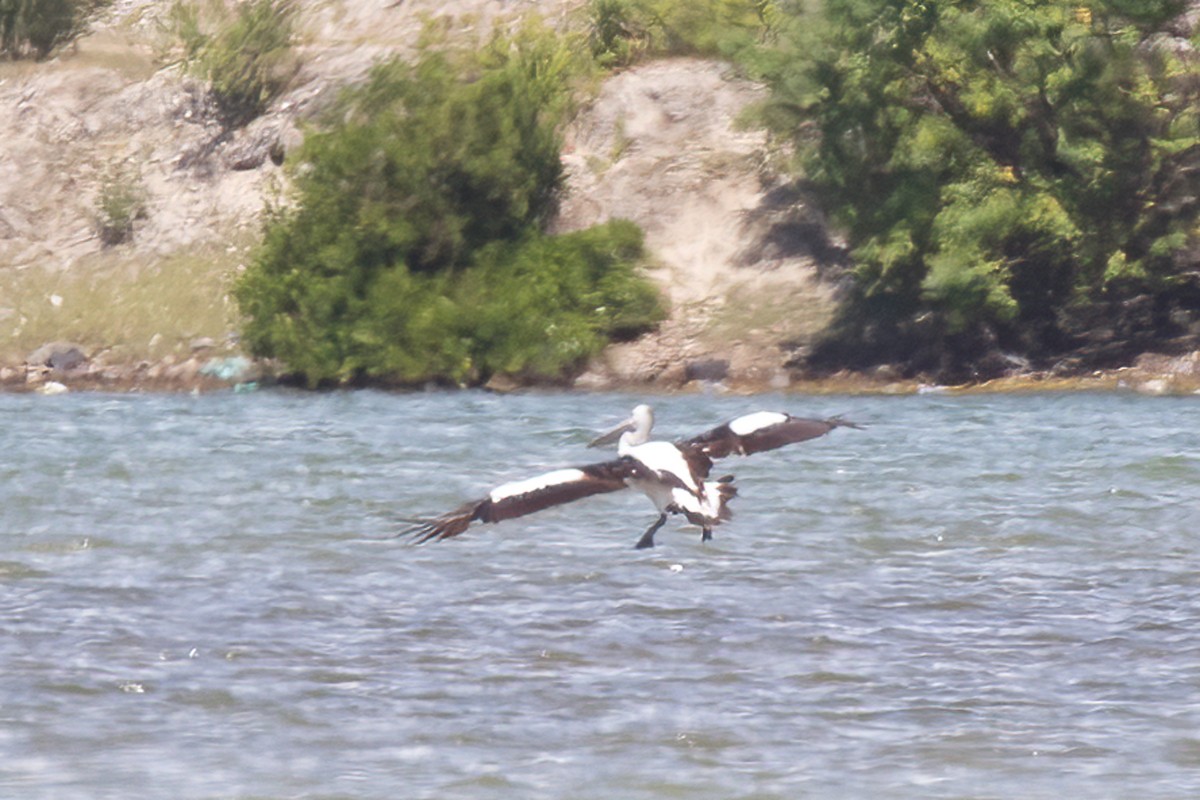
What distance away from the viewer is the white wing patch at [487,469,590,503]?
10398 millimetres

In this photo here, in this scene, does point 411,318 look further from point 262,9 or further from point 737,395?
point 262,9

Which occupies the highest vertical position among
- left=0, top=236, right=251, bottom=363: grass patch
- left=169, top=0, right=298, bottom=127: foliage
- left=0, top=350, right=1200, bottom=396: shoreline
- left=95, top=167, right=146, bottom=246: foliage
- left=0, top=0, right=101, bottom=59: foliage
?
left=0, top=0, right=101, bottom=59: foliage

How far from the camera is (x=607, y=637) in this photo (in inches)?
425

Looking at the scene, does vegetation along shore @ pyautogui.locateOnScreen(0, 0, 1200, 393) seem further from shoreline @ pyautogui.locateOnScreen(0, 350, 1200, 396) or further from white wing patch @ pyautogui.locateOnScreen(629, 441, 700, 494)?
white wing patch @ pyautogui.locateOnScreen(629, 441, 700, 494)

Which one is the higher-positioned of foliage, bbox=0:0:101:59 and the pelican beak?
foliage, bbox=0:0:101:59

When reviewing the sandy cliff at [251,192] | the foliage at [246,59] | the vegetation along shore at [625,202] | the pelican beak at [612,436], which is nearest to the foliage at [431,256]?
the vegetation along shore at [625,202]

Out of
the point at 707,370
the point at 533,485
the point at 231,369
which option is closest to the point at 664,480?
the point at 533,485

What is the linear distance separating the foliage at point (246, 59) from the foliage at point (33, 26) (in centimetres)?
365

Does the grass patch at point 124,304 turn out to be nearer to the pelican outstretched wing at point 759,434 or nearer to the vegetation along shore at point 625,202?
the vegetation along shore at point 625,202

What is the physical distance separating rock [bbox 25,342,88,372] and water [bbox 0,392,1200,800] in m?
15.4

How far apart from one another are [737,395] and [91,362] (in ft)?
38.5

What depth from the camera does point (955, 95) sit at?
30.4 metres

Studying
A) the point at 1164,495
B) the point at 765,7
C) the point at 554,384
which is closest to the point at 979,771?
the point at 1164,495

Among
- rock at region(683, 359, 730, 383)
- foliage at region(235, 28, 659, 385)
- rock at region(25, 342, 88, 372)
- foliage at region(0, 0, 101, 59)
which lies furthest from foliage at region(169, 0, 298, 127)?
rock at region(683, 359, 730, 383)
